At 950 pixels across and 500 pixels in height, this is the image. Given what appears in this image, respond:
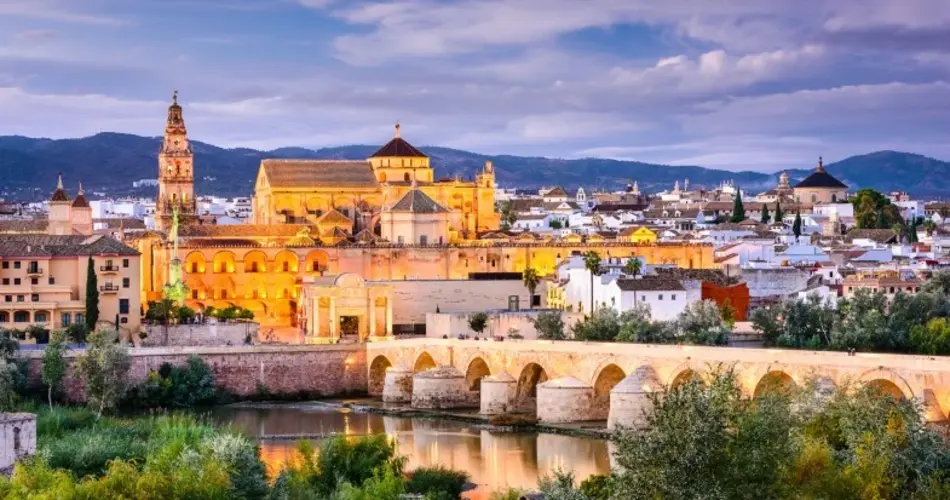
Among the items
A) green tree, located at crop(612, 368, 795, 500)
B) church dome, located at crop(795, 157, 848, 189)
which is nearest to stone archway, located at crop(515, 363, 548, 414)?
green tree, located at crop(612, 368, 795, 500)

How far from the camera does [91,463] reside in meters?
37.4

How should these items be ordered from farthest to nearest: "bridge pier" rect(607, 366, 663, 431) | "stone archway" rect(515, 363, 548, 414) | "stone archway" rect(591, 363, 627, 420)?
1. "stone archway" rect(515, 363, 548, 414)
2. "stone archway" rect(591, 363, 627, 420)
3. "bridge pier" rect(607, 366, 663, 431)

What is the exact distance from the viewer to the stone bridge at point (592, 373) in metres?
41.2

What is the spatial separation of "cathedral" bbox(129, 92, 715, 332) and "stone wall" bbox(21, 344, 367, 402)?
973 centimetres

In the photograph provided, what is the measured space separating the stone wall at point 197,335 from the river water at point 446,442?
22.4 ft

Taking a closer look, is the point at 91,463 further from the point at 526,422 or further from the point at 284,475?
the point at 526,422

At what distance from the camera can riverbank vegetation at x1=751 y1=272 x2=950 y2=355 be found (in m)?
56.3

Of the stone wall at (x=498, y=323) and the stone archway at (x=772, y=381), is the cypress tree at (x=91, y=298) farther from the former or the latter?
the stone archway at (x=772, y=381)

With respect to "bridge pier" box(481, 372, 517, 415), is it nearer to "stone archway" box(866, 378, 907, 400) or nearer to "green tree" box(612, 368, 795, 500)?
"stone archway" box(866, 378, 907, 400)

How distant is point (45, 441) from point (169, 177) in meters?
50.4

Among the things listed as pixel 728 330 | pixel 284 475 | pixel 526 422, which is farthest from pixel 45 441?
pixel 728 330

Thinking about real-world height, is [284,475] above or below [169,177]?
below

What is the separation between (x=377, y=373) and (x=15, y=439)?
28697mm

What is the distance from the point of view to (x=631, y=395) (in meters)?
48.2
